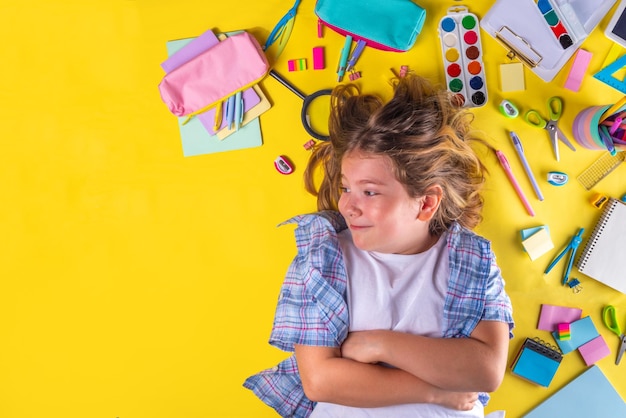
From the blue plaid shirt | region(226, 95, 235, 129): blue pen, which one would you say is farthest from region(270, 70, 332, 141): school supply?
the blue plaid shirt

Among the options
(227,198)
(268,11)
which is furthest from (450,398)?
(268,11)

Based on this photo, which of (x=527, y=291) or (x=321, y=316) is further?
(x=527, y=291)

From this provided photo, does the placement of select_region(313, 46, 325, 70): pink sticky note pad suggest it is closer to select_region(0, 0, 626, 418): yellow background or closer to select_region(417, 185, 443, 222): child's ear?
select_region(0, 0, 626, 418): yellow background

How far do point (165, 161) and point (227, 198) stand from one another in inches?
7.9

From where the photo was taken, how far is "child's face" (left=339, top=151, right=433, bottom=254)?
1.26 meters

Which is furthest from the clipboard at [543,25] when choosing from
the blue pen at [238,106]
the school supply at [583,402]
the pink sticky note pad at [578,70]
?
the school supply at [583,402]

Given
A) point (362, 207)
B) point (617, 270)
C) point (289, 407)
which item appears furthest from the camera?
point (617, 270)

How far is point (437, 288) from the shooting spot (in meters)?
1.35

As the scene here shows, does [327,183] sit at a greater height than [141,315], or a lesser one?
greater

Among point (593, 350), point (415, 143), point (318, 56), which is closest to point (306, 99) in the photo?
point (318, 56)

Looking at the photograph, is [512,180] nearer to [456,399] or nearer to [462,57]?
[462,57]

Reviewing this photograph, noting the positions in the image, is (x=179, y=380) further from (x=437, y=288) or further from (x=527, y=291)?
(x=527, y=291)

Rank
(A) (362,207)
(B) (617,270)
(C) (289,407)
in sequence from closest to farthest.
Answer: (A) (362,207) < (C) (289,407) < (B) (617,270)

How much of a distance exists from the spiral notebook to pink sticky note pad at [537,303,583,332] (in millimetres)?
112
